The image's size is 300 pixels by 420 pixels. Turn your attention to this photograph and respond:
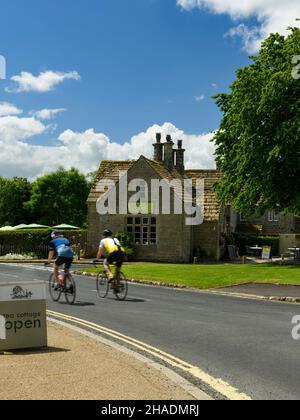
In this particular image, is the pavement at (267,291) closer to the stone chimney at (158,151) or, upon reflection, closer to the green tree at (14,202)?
the stone chimney at (158,151)

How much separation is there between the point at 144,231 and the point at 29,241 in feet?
30.7

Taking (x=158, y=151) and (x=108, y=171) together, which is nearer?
(x=108, y=171)

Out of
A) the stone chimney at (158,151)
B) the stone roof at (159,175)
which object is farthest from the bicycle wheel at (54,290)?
the stone chimney at (158,151)

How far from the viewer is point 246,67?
3575 cm

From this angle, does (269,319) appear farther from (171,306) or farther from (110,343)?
(110,343)

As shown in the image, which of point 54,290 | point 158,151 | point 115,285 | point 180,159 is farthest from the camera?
point 180,159

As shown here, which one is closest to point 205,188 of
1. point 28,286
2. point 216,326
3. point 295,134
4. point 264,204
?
point 264,204

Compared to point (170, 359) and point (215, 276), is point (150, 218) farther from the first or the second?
point (170, 359)

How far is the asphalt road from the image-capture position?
27.1 ft

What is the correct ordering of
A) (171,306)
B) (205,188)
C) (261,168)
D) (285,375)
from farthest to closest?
(205,188) < (261,168) < (171,306) < (285,375)

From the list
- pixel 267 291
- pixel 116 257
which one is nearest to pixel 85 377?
pixel 116 257

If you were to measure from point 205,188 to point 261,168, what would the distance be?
12.8 meters

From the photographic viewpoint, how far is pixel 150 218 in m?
40.6

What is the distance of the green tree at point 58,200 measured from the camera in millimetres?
89500
